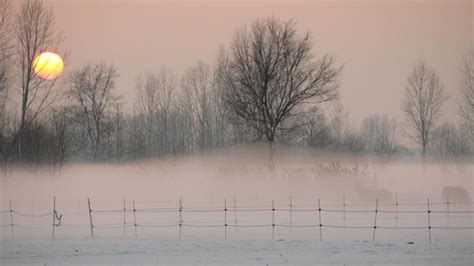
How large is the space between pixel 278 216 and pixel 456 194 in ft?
11.1

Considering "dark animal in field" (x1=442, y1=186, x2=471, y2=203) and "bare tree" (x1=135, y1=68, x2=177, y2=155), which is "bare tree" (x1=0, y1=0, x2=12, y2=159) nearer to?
"bare tree" (x1=135, y1=68, x2=177, y2=155)

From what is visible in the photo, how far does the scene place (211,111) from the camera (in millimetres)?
9914

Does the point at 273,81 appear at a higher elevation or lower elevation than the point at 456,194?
higher

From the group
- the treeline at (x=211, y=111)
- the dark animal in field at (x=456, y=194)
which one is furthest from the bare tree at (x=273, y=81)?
the dark animal in field at (x=456, y=194)

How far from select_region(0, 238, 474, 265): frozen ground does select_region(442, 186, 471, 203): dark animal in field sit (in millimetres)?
936

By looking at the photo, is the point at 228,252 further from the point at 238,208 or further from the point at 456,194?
the point at 456,194

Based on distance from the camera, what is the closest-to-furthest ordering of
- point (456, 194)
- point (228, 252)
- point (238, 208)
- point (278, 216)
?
point (228, 252), point (456, 194), point (238, 208), point (278, 216)

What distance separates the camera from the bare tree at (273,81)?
955cm

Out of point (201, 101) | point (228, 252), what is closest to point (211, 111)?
point (201, 101)

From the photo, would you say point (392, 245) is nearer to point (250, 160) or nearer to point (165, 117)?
point (250, 160)

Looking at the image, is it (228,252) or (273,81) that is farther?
(273,81)

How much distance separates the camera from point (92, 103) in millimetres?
9070

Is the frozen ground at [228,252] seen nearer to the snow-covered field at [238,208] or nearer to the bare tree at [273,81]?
the snow-covered field at [238,208]

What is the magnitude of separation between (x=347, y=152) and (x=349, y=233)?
1.55 metres
